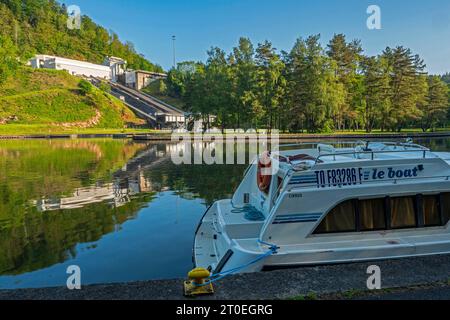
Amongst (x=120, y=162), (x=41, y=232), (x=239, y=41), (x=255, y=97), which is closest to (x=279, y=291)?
(x=41, y=232)

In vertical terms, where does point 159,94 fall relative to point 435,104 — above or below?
above

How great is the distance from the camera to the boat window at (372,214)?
8609 mm

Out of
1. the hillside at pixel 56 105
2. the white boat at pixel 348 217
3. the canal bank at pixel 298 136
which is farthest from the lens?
the hillside at pixel 56 105

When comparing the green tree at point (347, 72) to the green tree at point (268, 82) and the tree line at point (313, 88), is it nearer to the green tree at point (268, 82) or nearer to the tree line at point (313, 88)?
the tree line at point (313, 88)

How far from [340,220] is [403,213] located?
163cm

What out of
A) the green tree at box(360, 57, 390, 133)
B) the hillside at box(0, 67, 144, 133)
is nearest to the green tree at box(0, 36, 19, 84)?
the hillside at box(0, 67, 144, 133)

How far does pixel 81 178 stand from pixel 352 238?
69.8ft

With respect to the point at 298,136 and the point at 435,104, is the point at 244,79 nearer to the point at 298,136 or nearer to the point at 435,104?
the point at 298,136

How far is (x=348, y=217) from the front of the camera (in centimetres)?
857

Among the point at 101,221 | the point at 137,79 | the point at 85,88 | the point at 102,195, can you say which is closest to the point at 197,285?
the point at 101,221

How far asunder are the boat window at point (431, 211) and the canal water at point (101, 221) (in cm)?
643

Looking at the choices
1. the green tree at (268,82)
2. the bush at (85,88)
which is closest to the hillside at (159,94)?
the bush at (85,88)
